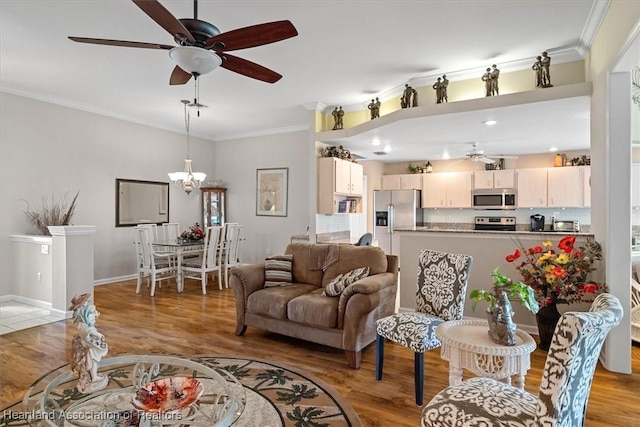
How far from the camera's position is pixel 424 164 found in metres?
8.02

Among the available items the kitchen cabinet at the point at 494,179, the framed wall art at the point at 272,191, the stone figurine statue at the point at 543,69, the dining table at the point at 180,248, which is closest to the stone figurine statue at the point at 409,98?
the stone figurine statue at the point at 543,69

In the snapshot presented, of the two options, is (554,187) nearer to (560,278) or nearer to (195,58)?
(560,278)

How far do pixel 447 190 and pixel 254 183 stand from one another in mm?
4034

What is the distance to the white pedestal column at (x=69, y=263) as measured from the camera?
4.36 metres

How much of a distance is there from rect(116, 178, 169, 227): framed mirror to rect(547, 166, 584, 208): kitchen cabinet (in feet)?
23.7

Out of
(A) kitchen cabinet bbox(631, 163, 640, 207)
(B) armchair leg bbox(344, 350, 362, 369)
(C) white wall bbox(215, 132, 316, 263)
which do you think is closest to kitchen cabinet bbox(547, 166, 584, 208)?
A: (A) kitchen cabinet bbox(631, 163, 640, 207)

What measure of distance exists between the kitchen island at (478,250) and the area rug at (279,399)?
1973 mm

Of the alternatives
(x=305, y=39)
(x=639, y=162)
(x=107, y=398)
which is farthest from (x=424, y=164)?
(x=107, y=398)

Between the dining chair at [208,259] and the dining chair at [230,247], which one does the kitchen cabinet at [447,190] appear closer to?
the dining chair at [230,247]

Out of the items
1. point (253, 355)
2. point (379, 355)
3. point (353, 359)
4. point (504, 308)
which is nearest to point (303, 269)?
point (253, 355)

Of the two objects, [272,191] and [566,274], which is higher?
[272,191]

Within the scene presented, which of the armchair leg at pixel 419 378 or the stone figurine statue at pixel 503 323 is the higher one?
the stone figurine statue at pixel 503 323

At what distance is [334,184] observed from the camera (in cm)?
553

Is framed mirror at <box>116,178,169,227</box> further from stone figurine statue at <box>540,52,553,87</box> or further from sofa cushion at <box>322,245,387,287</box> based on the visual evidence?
stone figurine statue at <box>540,52,553,87</box>
